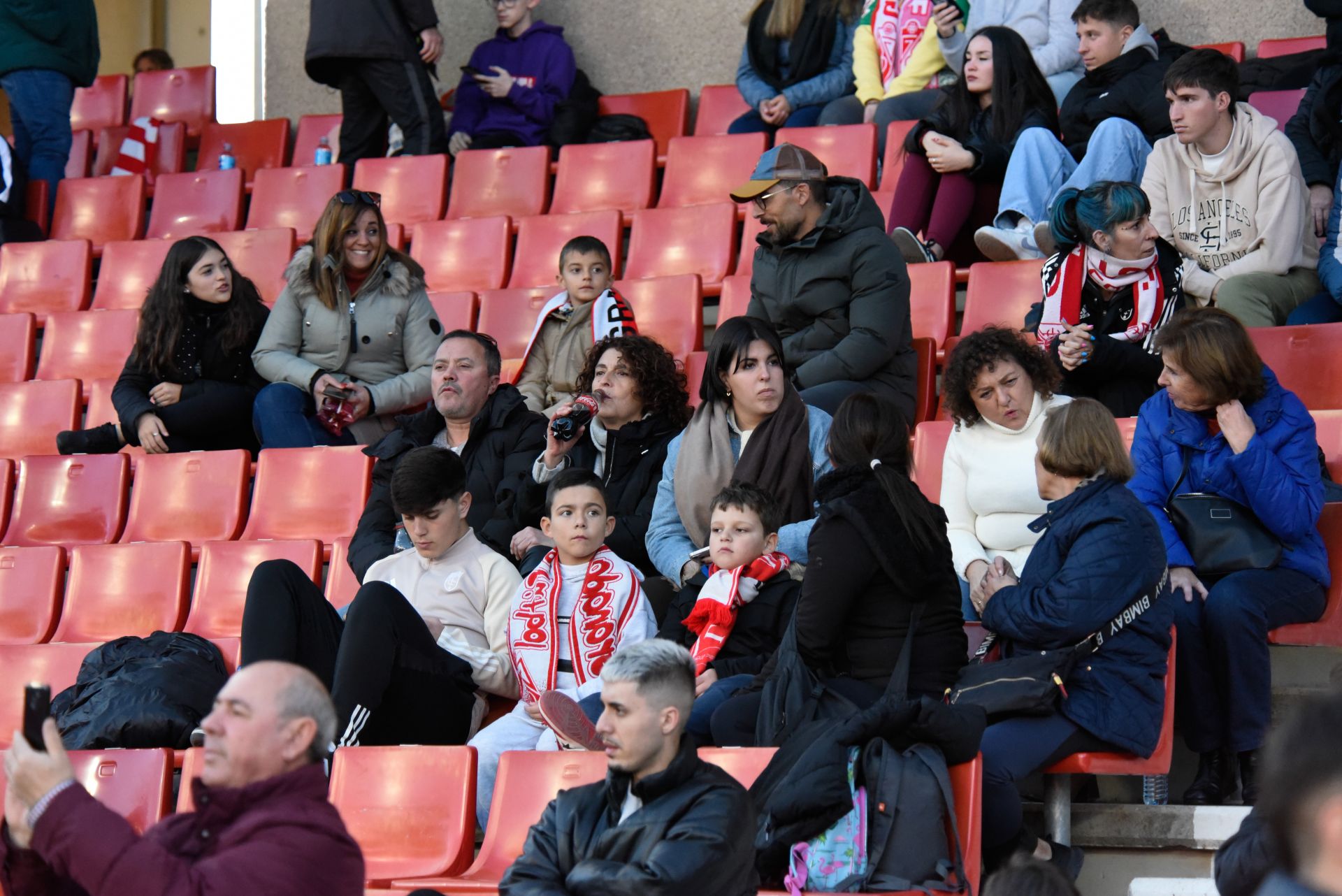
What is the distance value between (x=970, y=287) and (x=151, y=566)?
8.15 ft

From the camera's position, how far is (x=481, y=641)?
4098 mm

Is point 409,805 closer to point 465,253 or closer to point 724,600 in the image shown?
point 724,600

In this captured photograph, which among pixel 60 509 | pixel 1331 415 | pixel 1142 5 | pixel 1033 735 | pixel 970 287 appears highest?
pixel 1142 5

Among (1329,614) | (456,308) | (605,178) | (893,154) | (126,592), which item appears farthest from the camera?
(605,178)

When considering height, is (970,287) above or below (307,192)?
below

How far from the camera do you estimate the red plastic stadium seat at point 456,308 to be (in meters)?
5.84

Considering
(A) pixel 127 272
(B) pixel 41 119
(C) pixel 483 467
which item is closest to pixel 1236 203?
(C) pixel 483 467

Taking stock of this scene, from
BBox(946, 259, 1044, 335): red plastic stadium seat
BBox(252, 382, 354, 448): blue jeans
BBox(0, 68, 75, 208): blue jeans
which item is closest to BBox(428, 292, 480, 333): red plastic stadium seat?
BBox(252, 382, 354, 448): blue jeans

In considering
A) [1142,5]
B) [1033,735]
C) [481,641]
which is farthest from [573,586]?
[1142,5]

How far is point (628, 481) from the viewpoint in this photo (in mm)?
4496

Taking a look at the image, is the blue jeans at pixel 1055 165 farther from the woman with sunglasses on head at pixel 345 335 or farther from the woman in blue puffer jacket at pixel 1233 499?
the woman with sunglasses on head at pixel 345 335

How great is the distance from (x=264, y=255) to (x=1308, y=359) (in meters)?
3.79

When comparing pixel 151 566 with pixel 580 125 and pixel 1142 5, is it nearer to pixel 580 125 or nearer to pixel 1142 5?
pixel 580 125

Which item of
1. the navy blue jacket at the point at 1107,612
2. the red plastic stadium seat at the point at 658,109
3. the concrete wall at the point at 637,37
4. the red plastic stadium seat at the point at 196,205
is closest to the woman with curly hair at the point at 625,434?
the navy blue jacket at the point at 1107,612
